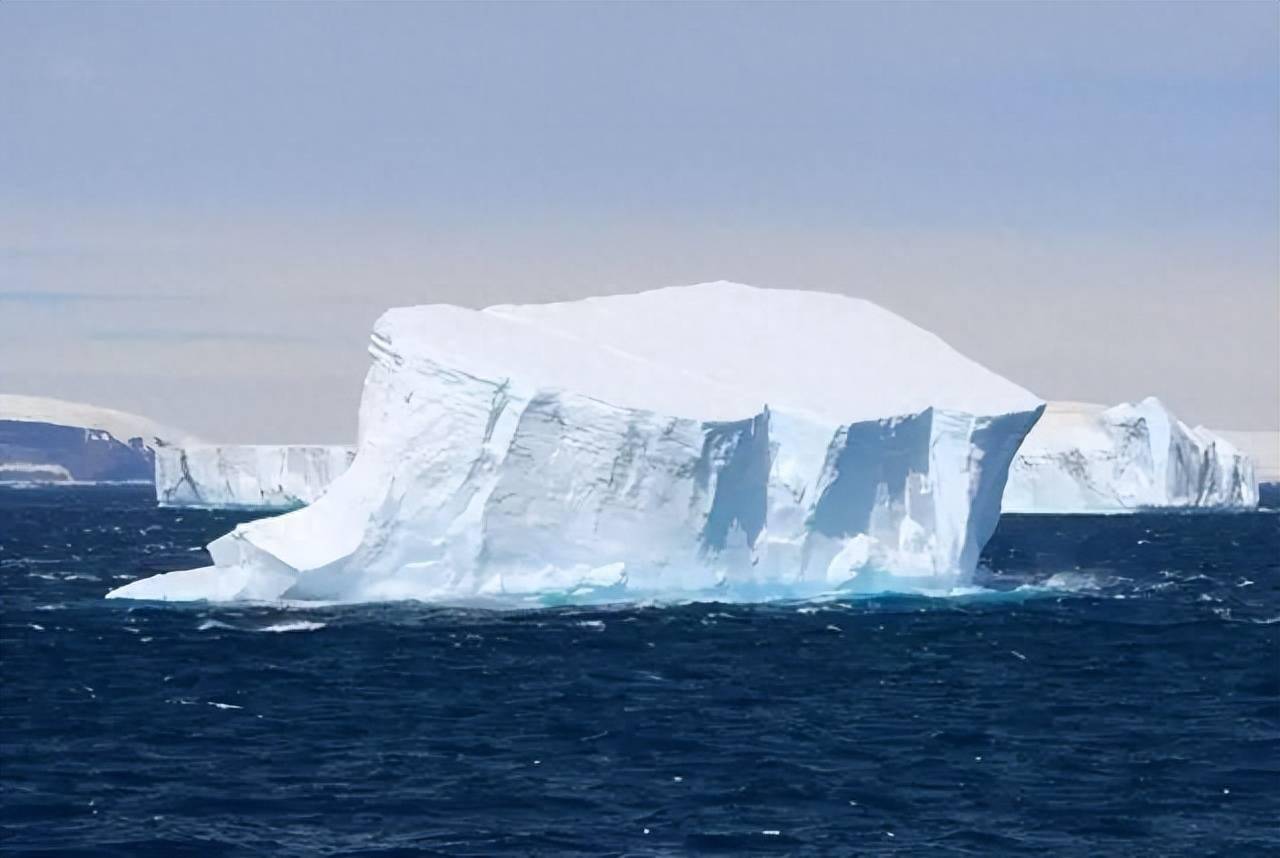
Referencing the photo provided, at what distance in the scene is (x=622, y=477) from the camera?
31.2m

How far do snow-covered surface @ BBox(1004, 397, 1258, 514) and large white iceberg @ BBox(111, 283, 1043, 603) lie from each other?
165ft

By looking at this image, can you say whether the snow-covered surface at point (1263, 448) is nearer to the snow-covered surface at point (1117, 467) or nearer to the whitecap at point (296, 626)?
the snow-covered surface at point (1117, 467)

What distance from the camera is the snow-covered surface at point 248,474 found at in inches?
3460

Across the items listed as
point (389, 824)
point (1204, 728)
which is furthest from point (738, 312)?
point (389, 824)

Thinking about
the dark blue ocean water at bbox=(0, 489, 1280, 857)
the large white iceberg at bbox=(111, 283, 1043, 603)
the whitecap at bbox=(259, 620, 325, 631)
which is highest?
the large white iceberg at bbox=(111, 283, 1043, 603)

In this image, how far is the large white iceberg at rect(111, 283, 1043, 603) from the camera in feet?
101

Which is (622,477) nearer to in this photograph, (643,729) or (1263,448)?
(643,729)

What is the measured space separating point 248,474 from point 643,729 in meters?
75.3

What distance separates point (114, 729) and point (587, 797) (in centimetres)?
620

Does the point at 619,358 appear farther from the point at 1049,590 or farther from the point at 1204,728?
the point at 1204,728

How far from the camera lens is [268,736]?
62.3ft

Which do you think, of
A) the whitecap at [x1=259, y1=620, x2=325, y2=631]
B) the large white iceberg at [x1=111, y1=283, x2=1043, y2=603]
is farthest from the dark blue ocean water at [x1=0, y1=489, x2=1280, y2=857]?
the large white iceberg at [x1=111, y1=283, x2=1043, y2=603]

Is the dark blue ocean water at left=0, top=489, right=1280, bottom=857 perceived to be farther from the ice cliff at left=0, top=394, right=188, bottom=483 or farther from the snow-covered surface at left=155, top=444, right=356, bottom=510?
the ice cliff at left=0, top=394, right=188, bottom=483

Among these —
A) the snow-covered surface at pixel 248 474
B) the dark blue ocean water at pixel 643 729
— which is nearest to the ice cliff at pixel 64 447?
the snow-covered surface at pixel 248 474
